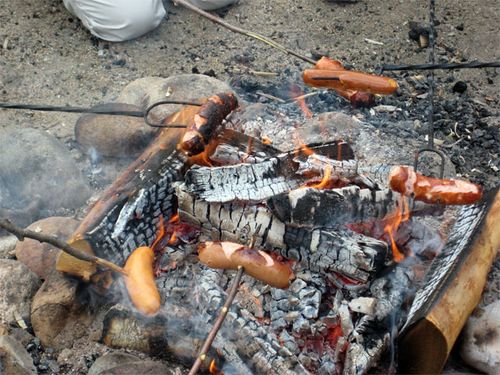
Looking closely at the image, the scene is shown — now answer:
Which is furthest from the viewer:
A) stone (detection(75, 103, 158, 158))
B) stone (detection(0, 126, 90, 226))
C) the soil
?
the soil

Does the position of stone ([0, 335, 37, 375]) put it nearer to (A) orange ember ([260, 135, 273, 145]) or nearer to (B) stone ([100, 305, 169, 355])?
(B) stone ([100, 305, 169, 355])

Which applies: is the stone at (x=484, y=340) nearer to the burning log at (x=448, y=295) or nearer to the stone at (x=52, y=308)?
the burning log at (x=448, y=295)

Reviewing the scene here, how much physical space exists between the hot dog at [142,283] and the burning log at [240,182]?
0.43m

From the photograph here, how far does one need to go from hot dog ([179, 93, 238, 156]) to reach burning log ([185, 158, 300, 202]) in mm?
123

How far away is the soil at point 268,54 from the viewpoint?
187 inches

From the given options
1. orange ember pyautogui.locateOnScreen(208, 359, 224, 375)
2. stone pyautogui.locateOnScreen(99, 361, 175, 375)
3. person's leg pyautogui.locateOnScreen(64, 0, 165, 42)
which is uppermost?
person's leg pyautogui.locateOnScreen(64, 0, 165, 42)

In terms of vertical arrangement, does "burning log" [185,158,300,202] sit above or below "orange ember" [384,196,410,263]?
above

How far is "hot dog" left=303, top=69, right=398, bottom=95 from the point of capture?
3318 millimetres

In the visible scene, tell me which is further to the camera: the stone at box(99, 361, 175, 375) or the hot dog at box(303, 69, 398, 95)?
the hot dog at box(303, 69, 398, 95)

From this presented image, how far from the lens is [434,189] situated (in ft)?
9.25

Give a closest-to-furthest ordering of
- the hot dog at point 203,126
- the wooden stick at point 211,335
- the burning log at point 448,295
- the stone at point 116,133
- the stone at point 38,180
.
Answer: the wooden stick at point 211,335
the burning log at point 448,295
the hot dog at point 203,126
the stone at point 38,180
the stone at point 116,133

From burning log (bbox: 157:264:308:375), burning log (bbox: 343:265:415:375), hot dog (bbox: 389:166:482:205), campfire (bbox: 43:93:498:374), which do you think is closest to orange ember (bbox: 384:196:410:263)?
campfire (bbox: 43:93:498:374)

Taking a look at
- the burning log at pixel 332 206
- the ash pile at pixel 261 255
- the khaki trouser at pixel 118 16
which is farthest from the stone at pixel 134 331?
the khaki trouser at pixel 118 16

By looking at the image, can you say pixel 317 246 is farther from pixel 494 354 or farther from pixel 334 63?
pixel 334 63
